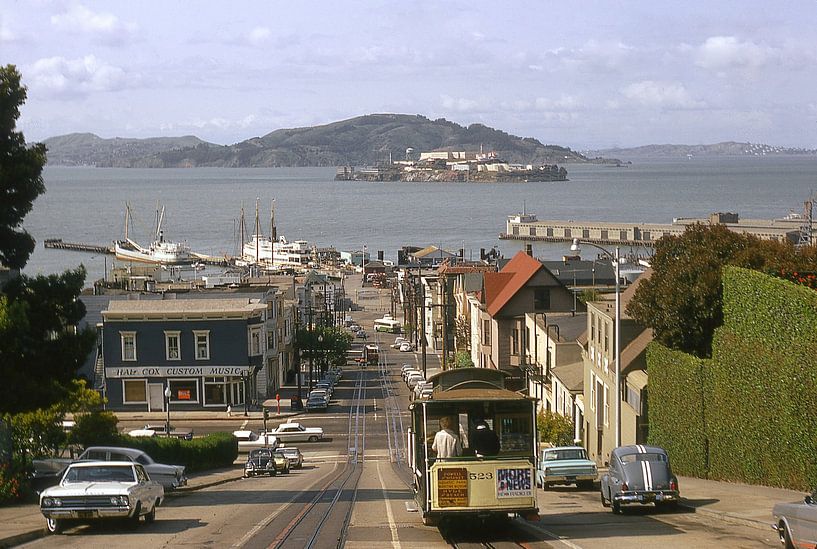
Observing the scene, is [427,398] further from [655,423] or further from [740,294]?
[655,423]

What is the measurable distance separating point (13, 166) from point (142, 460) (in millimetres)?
9138

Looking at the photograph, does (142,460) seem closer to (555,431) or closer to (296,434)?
(555,431)

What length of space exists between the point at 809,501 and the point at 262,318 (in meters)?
49.1

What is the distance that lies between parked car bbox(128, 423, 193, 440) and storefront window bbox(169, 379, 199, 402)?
3.91 metres

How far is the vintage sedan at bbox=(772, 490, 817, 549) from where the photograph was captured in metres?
15.8

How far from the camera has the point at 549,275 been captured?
5791 centimetres

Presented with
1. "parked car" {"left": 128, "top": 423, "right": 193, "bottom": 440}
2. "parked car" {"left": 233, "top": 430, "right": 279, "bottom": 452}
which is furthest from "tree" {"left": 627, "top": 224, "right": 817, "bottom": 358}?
"parked car" {"left": 128, "top": 423, "right": 193, "bottom": 440}

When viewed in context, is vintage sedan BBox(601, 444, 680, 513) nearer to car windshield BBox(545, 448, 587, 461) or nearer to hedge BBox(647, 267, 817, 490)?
hedge BBox(647, 267, 817, 490)

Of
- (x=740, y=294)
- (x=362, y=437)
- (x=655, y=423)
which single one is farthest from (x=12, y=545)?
(x=362, y=437)

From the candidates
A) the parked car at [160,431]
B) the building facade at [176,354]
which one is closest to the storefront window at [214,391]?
the building facade at [176,354]

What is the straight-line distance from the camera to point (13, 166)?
973 inches

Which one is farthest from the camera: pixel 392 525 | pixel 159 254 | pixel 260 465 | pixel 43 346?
pixel 159 254

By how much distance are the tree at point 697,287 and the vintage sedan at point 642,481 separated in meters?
10.3

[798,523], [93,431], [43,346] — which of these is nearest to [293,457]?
[93,431]
